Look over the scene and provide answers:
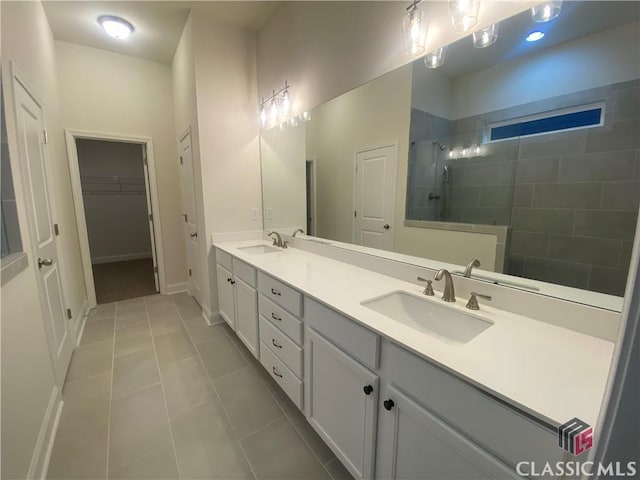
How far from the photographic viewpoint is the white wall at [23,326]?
1.08 m

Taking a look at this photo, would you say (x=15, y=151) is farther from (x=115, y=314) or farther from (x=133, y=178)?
(x=133, y=178)

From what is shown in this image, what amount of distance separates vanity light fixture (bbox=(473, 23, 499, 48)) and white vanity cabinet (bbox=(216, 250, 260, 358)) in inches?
67.8

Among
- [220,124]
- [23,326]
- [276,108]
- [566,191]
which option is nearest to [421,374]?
[566,191]

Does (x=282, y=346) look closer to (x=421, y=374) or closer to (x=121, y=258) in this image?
(x=421, y=374)

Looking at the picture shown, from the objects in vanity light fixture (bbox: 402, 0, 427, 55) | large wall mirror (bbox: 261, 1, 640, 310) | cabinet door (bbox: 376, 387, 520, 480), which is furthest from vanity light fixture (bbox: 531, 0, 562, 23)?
cabinet door (bbox: 376, 387, 520, 480)

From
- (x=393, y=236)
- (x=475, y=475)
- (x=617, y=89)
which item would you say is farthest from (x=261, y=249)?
(x=617, y=89)

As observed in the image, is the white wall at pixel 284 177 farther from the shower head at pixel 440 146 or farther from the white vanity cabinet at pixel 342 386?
the white vanity cabinet at pixel 342 386

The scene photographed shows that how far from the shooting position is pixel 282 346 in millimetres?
1608

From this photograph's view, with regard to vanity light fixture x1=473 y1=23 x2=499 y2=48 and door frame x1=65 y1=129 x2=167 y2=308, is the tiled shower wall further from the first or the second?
door frame x1=65 y1=129 x2=167 y2=308

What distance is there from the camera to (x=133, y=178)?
5426 mm

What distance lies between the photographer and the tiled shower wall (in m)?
0.92

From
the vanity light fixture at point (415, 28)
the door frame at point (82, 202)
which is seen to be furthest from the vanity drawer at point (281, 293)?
the door frame at point (82, 202)

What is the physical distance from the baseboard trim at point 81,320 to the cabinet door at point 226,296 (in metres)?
1.26

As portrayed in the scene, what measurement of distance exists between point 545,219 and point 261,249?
211cm
